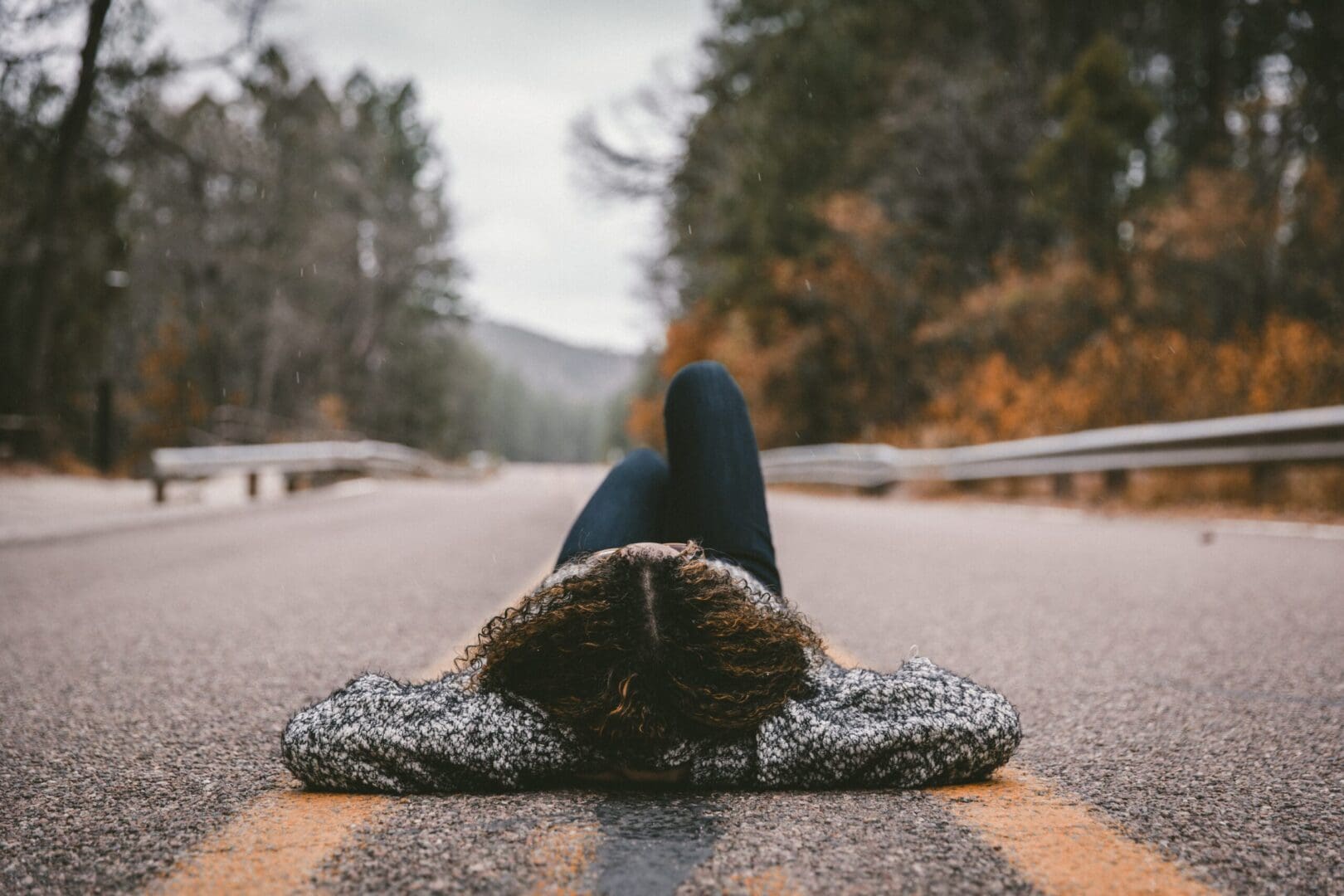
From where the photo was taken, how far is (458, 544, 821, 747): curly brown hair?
69.4 inches

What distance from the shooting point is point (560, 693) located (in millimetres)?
1878

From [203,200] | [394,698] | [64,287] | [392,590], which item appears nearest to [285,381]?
[203,200]

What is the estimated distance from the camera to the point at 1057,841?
1738mm

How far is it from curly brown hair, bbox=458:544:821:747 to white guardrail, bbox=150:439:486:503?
35.5 feet

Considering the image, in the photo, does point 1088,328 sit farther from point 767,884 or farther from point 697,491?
point 767,884

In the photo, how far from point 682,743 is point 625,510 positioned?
955 millimetres

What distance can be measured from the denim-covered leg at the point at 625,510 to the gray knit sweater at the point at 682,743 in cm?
61

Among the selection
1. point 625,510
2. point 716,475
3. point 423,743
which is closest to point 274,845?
→ point 423,743

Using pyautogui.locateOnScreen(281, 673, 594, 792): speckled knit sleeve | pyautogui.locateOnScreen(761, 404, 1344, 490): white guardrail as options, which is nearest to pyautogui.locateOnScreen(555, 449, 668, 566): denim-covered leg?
pyautogui.locateOnScreen(281, 673, 594, 792): speckled knit sleeve

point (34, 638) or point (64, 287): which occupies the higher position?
point (64, 287)

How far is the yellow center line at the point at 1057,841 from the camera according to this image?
157 cm

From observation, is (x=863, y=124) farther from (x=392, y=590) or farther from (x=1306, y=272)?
(x=392, y=590)

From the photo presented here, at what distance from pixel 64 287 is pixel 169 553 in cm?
2063

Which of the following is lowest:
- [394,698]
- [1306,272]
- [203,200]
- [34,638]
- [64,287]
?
[34,638]
